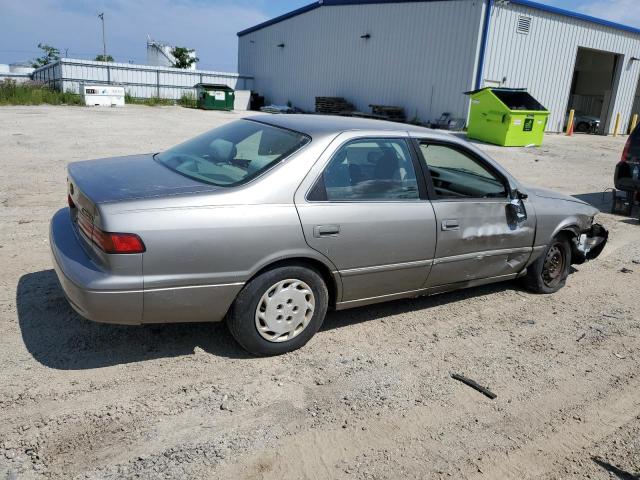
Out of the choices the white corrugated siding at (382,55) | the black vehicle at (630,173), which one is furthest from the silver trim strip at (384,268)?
the white corrugated siding at (382,55)

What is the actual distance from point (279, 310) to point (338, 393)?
2.16 feet

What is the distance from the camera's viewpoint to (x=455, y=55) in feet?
72.1

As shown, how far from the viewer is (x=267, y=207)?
334 cm

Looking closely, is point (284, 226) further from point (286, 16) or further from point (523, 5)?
point (286, 16)

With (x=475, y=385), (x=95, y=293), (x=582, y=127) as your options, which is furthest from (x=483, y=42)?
(x=95, y=293)

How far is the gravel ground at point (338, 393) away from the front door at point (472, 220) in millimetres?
430

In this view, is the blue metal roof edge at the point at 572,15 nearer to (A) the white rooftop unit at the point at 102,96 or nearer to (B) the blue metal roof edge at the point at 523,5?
(B) the blue metal roof edge at the point at 523,5

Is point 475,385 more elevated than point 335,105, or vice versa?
point 335,105

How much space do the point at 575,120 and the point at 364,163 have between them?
27.1m

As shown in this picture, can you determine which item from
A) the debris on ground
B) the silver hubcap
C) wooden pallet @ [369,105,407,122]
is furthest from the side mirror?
wooden pallet @ [369,105,407,122]

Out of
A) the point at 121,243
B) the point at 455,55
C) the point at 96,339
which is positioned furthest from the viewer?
the point at 455,55

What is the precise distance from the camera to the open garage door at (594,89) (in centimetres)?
2727

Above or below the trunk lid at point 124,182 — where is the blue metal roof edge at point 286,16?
above

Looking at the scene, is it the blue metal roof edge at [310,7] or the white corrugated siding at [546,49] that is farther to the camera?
the blue metal roof edge at [310,7]
